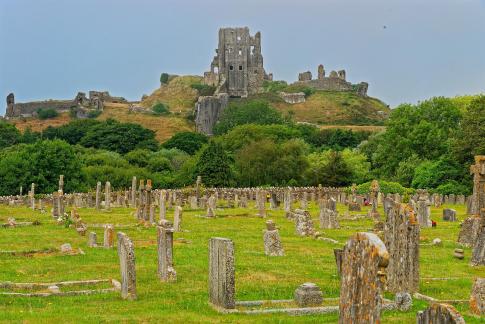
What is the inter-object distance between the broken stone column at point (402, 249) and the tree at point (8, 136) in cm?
11300

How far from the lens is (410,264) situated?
18.2 m

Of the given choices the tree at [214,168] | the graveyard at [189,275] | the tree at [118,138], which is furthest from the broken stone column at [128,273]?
the tree at [118,138]

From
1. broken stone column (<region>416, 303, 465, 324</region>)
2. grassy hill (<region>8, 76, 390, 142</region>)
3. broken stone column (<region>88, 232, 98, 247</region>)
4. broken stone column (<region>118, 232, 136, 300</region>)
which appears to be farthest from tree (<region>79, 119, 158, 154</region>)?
broken stone column (<region>416, 303, 465, 324</region>)

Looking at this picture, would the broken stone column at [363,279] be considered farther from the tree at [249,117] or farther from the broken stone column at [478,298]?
the tree at [249,117]

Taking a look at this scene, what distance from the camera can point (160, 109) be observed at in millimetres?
179500

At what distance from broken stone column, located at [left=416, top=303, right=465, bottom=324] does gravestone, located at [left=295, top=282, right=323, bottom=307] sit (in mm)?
6661

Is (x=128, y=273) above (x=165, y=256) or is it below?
below

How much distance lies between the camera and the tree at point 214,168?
82125mm

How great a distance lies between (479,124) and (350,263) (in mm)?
63660

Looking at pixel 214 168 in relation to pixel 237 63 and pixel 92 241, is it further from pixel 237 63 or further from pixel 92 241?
pixel 237 63

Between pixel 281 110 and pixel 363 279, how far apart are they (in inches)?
6579

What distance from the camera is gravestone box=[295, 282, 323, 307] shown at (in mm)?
16047

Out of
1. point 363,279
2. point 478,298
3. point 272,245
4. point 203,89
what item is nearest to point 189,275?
point 272,245

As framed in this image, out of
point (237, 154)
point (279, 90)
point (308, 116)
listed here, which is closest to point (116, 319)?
point (237, 154)
